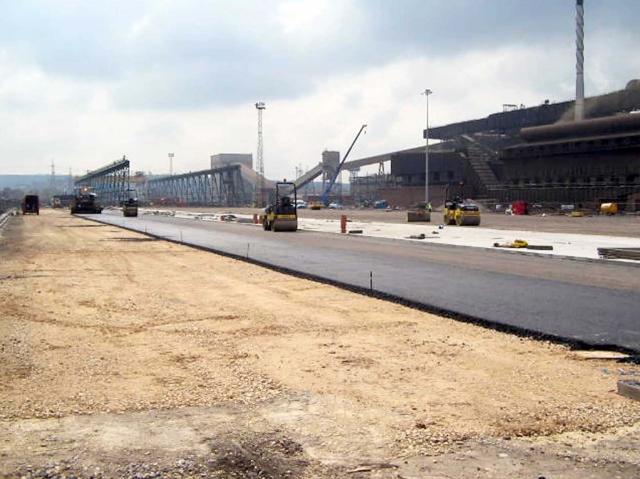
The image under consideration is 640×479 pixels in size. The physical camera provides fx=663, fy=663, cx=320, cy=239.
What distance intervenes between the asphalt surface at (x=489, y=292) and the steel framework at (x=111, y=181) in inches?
3968

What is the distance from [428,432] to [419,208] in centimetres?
5184

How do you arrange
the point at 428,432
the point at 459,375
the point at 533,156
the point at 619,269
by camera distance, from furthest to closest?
the point at 533,156 < the point at 619,269 < the point at 459,375 < the point at 428,432

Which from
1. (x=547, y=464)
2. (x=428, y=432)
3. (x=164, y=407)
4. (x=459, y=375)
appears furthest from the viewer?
(x=459, y=375)

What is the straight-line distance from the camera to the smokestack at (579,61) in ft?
290

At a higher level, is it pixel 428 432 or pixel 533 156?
pixel 533 156

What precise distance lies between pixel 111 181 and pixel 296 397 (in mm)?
138061

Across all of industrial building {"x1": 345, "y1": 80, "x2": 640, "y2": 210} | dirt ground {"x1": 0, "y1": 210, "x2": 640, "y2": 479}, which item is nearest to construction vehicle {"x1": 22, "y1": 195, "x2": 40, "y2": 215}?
industrial building {"x1": 345, "y1": 80, "x2": 640, "y2": 210}

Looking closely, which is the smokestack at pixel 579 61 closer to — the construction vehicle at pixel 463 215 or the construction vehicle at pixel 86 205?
the construction vehicle at pixel 463 215

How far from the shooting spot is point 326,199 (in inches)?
5458

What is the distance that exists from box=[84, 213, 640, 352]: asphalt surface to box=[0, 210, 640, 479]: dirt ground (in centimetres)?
77

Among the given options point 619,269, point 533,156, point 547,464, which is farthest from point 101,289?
point 533,156

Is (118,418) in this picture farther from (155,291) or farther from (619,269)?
(619,269)

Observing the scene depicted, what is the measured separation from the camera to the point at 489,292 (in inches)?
544

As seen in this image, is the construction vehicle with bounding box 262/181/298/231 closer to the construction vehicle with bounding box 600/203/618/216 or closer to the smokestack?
the construction vehicle with bounding box 600/203/618/216
